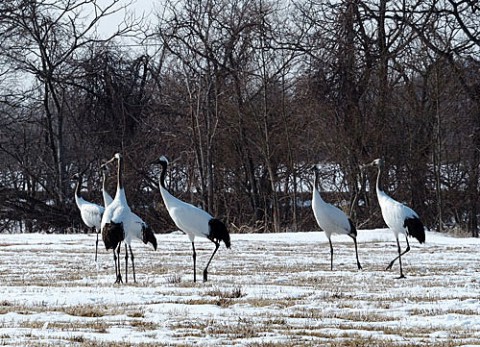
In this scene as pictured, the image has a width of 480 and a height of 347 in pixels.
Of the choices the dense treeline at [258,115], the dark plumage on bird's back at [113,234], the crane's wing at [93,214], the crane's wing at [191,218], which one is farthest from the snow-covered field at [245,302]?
the dense treeline at [258,115]

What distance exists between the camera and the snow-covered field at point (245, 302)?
344 inches

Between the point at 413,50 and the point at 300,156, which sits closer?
the point at 413,50

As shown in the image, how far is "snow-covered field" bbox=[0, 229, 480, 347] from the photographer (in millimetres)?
8727

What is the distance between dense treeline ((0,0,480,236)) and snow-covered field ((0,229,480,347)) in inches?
451

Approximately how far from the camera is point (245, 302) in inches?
449

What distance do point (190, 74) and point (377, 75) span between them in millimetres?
7046

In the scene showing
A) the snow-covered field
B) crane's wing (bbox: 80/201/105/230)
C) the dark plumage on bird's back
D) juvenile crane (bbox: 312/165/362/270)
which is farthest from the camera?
crane's wing (bbox: 80/201/105/230)

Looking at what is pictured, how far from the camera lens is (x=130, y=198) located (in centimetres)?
3650

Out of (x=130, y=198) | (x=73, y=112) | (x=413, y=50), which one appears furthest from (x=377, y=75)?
(x=73, y=112)

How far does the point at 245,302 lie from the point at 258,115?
75.0 ft

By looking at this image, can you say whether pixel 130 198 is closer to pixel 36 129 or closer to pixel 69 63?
pixel 69 63

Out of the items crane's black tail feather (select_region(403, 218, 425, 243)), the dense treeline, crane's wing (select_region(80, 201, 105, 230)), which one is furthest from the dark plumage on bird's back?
the dense treeline

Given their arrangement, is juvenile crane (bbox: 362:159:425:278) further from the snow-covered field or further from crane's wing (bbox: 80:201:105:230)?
crane's wing (bbox: 80:201:105:230)

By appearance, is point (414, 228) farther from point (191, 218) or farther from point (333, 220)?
point (191, 218)
